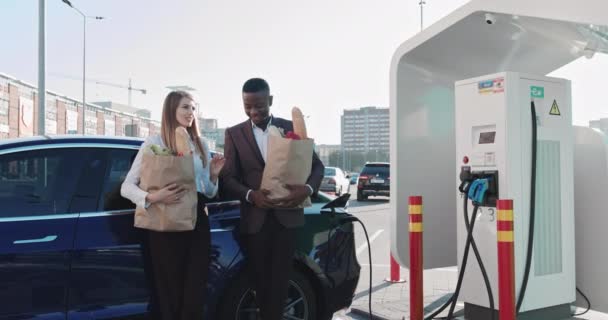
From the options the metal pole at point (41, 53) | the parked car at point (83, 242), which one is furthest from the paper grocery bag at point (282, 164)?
the metal pole at point (41, 53)

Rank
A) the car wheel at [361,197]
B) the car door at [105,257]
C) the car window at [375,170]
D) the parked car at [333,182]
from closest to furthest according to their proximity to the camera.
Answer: the car door at [105,257]
the car window at [375,170]
the car wheel at [361,197]
the parked car at [333,182]

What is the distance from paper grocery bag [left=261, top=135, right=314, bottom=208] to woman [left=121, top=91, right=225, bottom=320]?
369 mm

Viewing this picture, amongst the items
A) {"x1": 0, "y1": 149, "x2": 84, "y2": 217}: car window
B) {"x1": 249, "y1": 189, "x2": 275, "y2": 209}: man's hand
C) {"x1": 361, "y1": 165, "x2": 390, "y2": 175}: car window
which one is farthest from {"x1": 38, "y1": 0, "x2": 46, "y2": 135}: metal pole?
{"x1": 249, "y1": 189, "x2": 275, "y2": 209}: man's hand

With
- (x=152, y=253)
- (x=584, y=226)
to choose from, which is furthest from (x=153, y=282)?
(x=584, y=226)

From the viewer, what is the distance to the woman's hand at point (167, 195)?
3.14 m

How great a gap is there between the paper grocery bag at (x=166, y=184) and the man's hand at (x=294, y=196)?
0.53 metres

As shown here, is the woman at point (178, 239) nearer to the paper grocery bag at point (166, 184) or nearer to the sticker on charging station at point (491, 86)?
the paper grocery bag at point (166, 184)

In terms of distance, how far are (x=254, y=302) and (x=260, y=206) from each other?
3.29 feet

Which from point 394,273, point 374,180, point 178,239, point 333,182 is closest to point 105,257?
point 178,239

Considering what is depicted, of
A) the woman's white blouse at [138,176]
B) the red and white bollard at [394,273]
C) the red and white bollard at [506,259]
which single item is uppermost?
the woman's white blouse at [138,176]

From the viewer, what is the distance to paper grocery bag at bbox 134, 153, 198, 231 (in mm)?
3145

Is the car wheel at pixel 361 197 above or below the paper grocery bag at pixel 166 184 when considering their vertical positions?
below

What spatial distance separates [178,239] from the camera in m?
3.29

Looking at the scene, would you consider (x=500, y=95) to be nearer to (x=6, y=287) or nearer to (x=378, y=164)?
(x=6, y=287)
